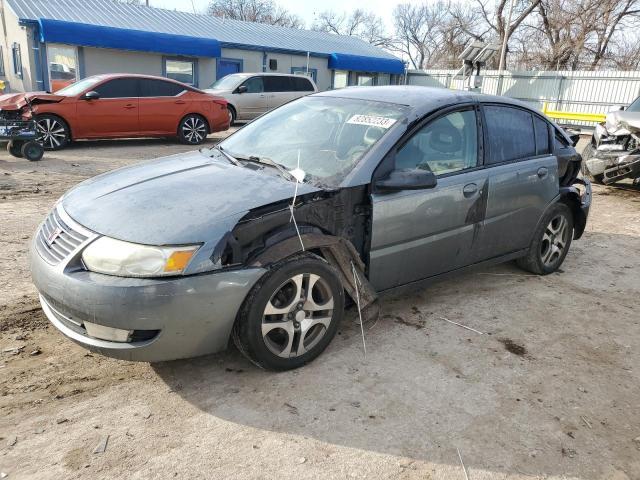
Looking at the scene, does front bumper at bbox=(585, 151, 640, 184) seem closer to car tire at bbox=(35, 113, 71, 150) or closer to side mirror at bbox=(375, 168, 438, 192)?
side mirror at bbox=(375, 168, 438, 192)

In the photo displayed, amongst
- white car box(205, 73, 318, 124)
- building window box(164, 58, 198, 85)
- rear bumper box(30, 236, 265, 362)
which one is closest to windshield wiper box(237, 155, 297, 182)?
rear bumper box(30, 236, 265, 362)

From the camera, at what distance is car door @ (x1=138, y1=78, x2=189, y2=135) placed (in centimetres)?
1162

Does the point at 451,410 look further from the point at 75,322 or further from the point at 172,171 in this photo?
the point at 172,171

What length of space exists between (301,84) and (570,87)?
504 inches

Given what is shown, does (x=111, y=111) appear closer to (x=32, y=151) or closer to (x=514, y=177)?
(x=32, y=151)

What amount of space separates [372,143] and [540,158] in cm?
184

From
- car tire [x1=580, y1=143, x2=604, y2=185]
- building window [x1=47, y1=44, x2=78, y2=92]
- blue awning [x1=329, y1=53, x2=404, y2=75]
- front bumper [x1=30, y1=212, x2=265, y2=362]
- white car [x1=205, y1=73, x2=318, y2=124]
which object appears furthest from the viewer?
blue awning [x1=329, y1=53, x2=404, y2=75]

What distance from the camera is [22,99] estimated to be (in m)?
9.74

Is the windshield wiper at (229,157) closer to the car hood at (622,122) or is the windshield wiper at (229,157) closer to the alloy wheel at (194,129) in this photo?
the car hood at (622,122)

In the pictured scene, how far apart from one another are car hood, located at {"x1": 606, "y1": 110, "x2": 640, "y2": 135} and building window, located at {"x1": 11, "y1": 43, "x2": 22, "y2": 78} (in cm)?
1906

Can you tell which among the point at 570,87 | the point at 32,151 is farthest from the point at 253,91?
the point at 570,87

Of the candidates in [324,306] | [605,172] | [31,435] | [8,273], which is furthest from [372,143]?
[605,172]

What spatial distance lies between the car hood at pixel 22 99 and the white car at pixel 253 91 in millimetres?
5581

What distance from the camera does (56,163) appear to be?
9.36 m
